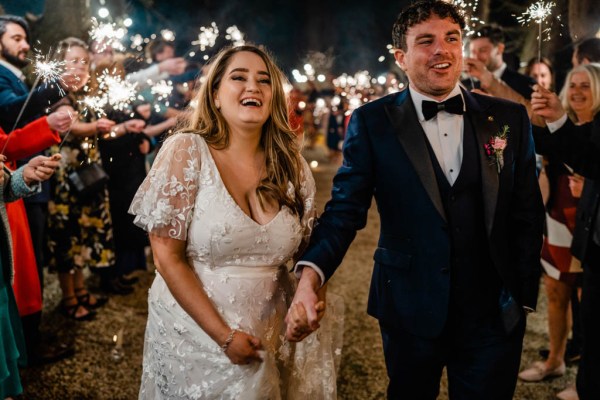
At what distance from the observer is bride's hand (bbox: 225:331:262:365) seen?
7.20 feet

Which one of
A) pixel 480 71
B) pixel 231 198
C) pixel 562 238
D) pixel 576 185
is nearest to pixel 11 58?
pixel 231 198

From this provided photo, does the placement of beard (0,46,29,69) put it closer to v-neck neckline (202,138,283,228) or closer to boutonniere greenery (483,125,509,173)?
v-neck neckline (202,138,283,228)

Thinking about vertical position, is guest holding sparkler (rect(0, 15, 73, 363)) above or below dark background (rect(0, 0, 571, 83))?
below

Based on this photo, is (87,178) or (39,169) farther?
(87,178)

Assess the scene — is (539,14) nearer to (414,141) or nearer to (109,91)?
(414,141)

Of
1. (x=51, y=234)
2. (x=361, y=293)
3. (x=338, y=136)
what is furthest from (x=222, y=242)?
(x=338, y=136)

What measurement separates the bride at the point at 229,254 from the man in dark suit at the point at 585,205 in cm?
130

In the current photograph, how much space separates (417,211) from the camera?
232cm

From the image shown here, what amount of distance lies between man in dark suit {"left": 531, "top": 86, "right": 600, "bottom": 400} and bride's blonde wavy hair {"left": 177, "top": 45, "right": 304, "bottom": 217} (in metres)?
1.29

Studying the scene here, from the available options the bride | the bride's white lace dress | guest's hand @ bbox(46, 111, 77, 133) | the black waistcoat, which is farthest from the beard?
the black waistcoat

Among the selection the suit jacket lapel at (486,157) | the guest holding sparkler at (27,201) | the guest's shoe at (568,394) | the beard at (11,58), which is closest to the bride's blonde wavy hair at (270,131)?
the suit jacket lapel at (486,157)

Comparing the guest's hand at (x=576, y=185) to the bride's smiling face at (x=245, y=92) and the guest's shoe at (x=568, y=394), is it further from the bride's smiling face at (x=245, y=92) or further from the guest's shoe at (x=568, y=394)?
the bride's smiling face at (x=245, y=92)

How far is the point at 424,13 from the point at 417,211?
2.98 ft

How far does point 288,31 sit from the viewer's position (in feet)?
90.5
